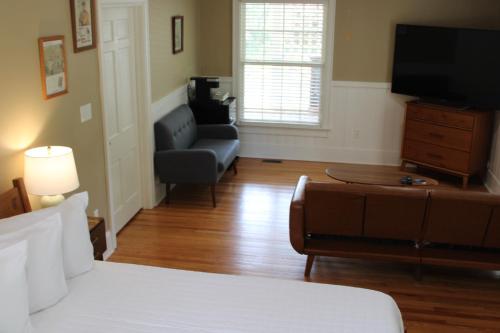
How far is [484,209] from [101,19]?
3.24 meters

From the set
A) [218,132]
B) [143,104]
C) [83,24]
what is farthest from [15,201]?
[218,132]

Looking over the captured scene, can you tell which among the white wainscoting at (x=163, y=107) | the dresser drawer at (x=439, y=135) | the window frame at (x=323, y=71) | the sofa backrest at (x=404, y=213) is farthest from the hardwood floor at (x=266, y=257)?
the dresser drawer at (x=439, y=135)

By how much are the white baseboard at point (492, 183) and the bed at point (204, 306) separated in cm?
378

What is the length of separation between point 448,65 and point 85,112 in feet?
14.4

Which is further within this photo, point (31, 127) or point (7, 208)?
point (31, 127)

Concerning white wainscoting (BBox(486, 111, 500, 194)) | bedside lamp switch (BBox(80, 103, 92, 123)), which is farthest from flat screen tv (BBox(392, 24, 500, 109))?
bedside lamp switch (BBox(80, 103, 92, 123))

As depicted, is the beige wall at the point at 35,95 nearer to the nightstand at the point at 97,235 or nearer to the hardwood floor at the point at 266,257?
the nightstand at the point at 97,235

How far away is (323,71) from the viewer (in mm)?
7129

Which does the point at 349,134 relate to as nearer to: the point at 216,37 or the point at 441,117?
the point at 441,117

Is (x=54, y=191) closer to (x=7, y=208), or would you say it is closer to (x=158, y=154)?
(x=7, y=208)

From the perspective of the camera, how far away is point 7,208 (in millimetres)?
3119

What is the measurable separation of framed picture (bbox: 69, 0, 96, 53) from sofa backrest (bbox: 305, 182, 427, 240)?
6.43 feet

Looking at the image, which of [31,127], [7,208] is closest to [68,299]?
[7,208]

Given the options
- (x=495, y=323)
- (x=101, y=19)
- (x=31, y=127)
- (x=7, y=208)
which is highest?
(x=101, y=19)
